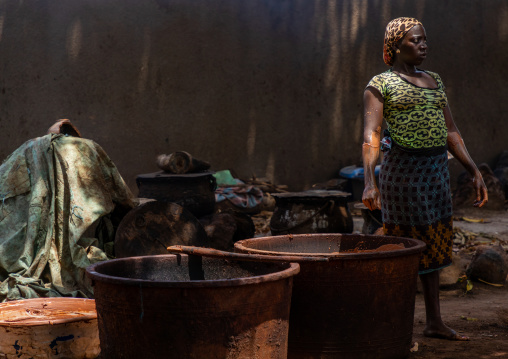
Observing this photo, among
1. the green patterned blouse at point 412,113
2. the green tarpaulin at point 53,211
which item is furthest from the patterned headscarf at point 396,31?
the green tarpaulin at point 53,211

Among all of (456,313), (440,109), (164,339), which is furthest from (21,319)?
(456,313)

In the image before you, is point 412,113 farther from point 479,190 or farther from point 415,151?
point 479,190

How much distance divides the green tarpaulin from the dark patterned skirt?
2.25 metres

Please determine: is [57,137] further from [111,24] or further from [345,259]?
[111,24]

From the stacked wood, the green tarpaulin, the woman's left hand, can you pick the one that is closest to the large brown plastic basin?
the woman's left hand

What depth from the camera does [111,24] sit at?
907 centimetres

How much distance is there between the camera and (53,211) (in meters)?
4.82

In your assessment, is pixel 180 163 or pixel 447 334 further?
pixel 180 163

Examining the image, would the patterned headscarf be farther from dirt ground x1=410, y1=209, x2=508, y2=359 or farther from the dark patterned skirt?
dirt ground x1=410, y1=209, x2=508, y2=359

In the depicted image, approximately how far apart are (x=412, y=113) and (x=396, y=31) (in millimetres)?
484

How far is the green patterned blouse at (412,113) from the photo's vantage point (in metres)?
3.65

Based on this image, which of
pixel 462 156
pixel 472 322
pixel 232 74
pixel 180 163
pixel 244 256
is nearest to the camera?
pixel 244 256

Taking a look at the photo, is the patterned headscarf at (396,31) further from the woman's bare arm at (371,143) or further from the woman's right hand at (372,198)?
the woman's right hand at (372,198)

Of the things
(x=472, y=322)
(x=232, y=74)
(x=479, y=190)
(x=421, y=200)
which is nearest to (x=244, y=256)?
(x=421, y=200)
